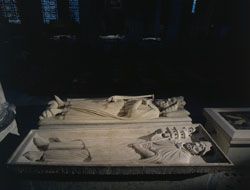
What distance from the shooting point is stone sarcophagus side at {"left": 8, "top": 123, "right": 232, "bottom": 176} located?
7.47 feet

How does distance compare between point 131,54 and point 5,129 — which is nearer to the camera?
point 5,129

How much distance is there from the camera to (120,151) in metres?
2.57

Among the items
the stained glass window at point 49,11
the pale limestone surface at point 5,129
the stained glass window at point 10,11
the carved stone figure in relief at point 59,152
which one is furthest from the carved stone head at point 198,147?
the stained glass window at point 10,11

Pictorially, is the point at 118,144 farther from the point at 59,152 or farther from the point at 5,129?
the point at 5,129

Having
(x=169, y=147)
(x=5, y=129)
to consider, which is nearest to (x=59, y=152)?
(x=5, y=129)

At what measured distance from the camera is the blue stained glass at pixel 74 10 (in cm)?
767

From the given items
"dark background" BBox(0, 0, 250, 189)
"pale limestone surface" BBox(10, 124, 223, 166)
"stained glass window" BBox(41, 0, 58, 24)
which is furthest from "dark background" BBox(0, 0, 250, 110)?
"pale limestone surface" BBox(10, 124, 223, 166)

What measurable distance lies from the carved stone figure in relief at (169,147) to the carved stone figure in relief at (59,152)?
0.64 metres

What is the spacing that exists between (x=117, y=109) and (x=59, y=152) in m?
1.03

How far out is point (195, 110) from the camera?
4.58 metres

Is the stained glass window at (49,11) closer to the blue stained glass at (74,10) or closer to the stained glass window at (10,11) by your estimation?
the blue stained glass at (74,10)

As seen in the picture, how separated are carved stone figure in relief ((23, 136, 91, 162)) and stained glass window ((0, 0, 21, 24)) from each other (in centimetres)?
688

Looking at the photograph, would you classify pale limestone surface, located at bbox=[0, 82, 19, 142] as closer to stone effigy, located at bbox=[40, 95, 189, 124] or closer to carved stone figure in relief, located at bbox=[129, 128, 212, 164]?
stone effigy, located at bbox=[40, 95, 189, 124]

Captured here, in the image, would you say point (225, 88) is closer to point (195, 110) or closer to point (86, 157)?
point (195, 110)
